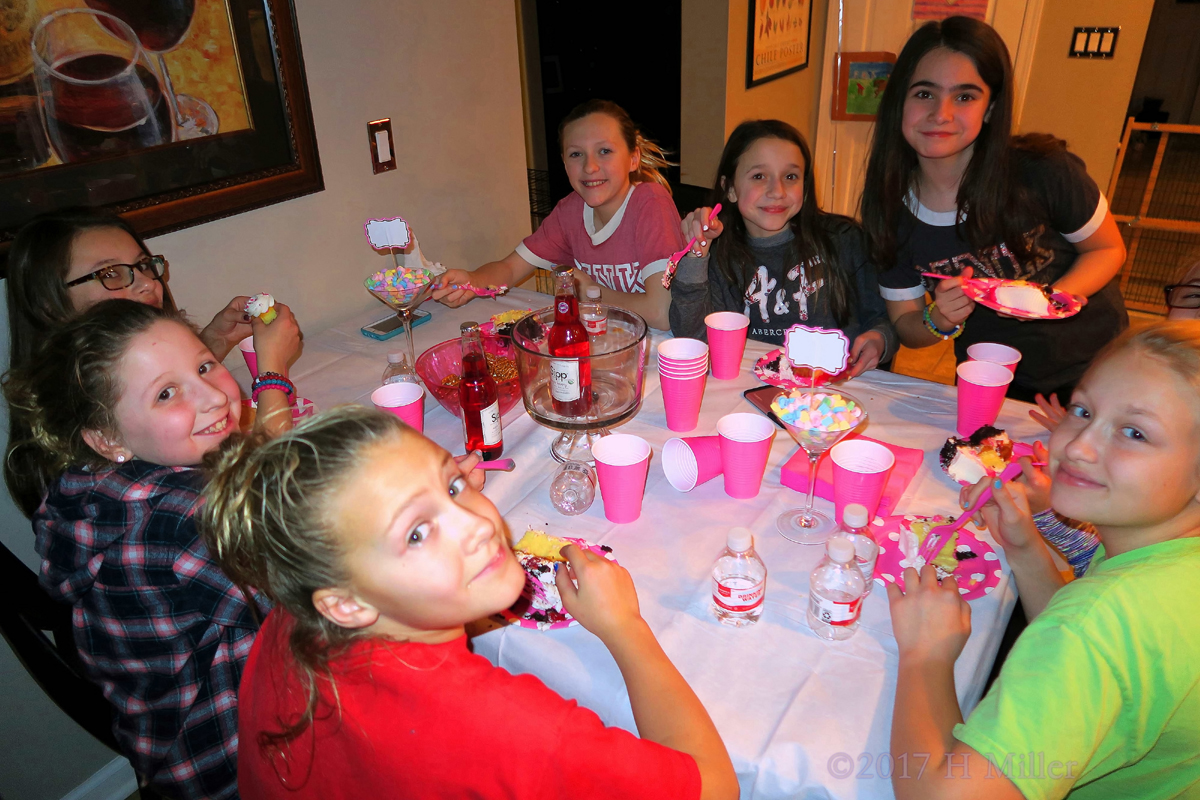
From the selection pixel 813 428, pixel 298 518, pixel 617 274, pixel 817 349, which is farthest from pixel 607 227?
pixel 298 518

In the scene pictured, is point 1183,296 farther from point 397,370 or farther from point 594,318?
point 397,370

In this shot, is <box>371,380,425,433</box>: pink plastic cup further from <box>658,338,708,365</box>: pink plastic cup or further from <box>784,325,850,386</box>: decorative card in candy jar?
<box>784,325,850,386</box>: decorative card in candy jar

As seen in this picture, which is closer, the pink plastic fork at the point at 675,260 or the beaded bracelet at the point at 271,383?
the beaded bracelet at the point at 271,383

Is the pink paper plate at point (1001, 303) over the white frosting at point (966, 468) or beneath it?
over

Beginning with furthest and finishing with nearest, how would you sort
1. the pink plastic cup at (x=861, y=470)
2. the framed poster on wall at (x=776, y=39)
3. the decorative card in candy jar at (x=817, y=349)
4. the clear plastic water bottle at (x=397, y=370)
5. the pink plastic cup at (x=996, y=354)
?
the framed poster on wall at (x=776, y=39) → the clear plastic water bottle at (x=397, y=370) → the pink plastic cup at (x=996, y=354) → the decorative card in candy jar at (x=817, y=349) → the pink plastic cup at (x=861, y=470)

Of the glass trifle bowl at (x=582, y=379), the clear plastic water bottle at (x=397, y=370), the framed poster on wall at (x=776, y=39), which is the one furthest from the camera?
the framed poster on wall at (x=776, y=39)

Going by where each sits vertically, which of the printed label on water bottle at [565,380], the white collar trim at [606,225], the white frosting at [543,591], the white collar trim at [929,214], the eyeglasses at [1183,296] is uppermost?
the white collar trim at [929,214]

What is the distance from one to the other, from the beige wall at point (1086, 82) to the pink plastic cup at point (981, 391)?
4.28 meters

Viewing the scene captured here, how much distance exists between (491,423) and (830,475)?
2.57 feet

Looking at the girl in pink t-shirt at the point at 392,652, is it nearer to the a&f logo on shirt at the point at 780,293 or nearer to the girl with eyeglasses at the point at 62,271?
the girl with eyeglasses at the point at 62,271

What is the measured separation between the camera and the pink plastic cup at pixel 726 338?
195 centimetres

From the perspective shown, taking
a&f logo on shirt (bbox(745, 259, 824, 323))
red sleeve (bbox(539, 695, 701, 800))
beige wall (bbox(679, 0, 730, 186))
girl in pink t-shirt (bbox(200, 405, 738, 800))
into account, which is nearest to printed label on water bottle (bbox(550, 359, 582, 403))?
girl in pink t-shirt (bbox(200, 405, 738, 800))

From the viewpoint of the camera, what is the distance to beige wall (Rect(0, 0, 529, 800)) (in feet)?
6.52

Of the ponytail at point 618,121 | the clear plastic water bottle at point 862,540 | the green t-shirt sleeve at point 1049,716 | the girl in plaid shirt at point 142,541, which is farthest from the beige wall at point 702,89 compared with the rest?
the green t-shirt sleeve at point 1049,716
